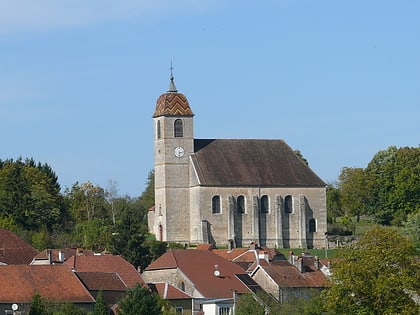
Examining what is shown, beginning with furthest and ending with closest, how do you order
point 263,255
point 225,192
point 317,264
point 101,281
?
point 225,192 < point 263,255 < point 317,264 < point 101,281

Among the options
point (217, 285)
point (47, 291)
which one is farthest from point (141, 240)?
point (47, 291)

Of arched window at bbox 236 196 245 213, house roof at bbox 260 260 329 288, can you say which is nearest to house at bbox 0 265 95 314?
house roof at bbox 260 260 329 288

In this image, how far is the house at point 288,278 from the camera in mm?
81188

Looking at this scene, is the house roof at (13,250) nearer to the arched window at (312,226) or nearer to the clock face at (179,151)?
the clock face at (179,151)

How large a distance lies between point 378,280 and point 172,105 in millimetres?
49121

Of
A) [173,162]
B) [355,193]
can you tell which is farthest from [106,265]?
[355,193]

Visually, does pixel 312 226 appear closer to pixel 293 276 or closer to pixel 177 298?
pixel 293 276

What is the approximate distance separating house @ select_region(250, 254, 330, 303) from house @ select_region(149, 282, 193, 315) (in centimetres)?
491

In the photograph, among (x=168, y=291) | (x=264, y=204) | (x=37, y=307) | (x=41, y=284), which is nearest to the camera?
(x=37, y=307)

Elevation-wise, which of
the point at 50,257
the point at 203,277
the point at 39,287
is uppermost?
the point at 50,257

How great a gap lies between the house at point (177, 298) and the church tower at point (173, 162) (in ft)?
104

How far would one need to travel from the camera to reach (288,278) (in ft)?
270

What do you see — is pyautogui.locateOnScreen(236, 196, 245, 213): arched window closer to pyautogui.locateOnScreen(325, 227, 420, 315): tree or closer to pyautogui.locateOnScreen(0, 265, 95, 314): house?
pyautogui.locateOnScreen(0, 265, 95, 314): house

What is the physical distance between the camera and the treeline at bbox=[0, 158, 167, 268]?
9562 centimetres
